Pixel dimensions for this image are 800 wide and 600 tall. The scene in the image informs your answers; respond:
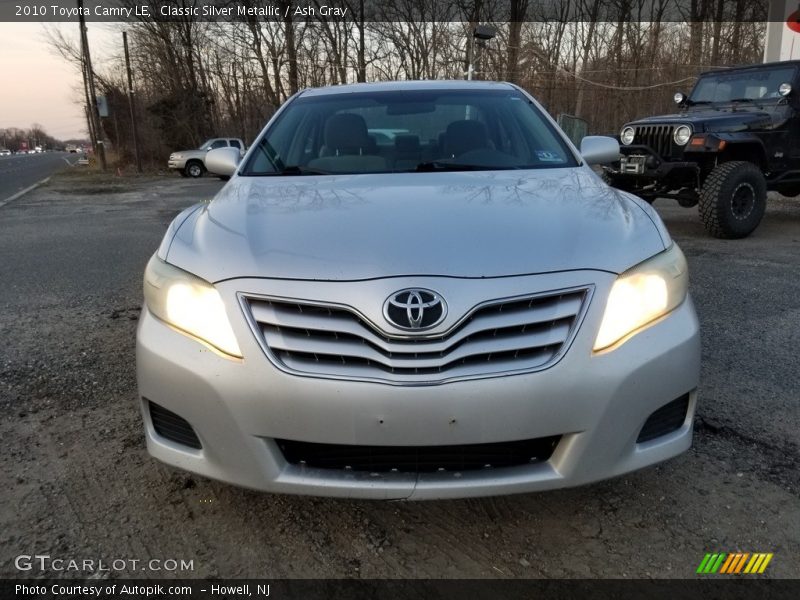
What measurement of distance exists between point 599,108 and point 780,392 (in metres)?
23.6

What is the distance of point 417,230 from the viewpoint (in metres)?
2.05

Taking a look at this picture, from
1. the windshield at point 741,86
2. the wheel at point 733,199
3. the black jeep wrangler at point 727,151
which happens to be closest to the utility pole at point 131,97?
the black jeep wrangler at point 727,151

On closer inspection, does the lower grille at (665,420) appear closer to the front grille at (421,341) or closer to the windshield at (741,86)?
the front grille at (421,341)

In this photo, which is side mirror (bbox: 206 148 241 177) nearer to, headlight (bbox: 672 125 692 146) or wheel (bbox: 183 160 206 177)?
headlight (bbox: 672 125 692 146)

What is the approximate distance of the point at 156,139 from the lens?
32.0 m

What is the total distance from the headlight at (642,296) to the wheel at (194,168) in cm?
2524

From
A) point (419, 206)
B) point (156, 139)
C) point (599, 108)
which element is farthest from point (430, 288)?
point (156, 139)

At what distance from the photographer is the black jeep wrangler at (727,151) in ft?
23.1

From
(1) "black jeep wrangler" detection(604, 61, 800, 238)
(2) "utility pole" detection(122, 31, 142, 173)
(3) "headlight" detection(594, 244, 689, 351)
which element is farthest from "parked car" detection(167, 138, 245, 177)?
(3) "headlight" detection(594, 244, 689, 351)

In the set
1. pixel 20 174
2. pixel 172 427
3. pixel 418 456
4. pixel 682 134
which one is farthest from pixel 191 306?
pixel 20 174

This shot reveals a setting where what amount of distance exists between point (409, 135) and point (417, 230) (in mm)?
1360

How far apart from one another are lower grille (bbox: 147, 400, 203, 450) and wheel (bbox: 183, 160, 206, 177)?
24.9 meters

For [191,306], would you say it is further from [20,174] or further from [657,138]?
[20,174]
